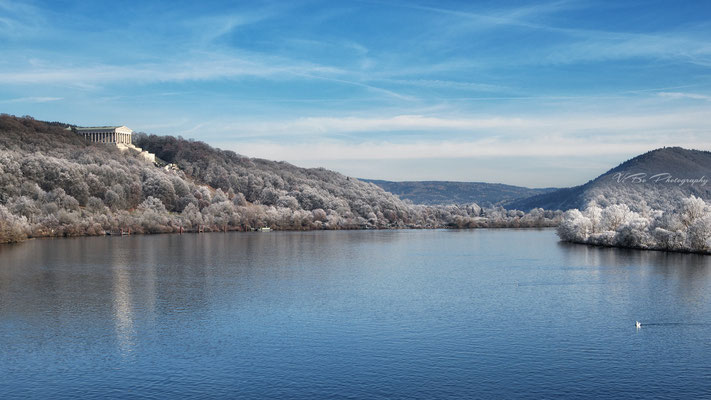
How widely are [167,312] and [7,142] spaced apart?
143911 mm

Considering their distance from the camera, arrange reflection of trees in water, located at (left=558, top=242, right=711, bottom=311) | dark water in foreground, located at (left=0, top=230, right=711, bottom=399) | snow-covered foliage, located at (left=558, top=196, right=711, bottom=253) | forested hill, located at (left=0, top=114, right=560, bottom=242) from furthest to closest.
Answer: forested hill, located at (left=0, top=114, right=560, bottom=242)
snow-covered foliage, located at (left=558, top=196, right=711, bottom=253)
reflection of trees in water, located at (left=558, top=242, right=711, bottom=311)
dark water in foreground, located at (left=0, top=230, right=711, bottom=399)

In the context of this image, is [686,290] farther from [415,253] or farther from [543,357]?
[415,253]

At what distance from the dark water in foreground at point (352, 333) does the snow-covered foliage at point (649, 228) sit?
19427 mm

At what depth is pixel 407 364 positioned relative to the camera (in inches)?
1035

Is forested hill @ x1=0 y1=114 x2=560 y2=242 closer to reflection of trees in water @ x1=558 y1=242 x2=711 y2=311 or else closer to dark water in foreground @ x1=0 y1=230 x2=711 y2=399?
dark water in foreground @ x1=0 y1=230 x2=711 y2=399

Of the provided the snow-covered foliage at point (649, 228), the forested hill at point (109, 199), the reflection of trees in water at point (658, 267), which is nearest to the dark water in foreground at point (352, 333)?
the reflection of trees in water at point (658, 267)

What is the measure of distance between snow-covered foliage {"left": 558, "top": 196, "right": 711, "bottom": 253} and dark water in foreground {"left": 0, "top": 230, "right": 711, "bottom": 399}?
765 inches

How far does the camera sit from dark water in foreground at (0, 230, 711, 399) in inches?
934

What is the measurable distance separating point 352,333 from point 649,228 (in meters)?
66.4

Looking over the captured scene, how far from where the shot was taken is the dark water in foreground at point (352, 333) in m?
23.7

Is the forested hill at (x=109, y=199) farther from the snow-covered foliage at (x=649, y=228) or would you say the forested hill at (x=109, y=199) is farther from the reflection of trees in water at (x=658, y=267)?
the snow-covered foliage at (x=649, y=228)

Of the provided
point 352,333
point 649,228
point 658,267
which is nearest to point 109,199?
point 649,228

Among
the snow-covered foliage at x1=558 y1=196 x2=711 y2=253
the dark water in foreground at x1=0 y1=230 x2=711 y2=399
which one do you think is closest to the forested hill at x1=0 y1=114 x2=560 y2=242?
the dark water in foreground at x1=0 y1=230 x2=711 y2=399

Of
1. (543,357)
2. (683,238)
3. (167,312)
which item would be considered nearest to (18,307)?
(167,312)
